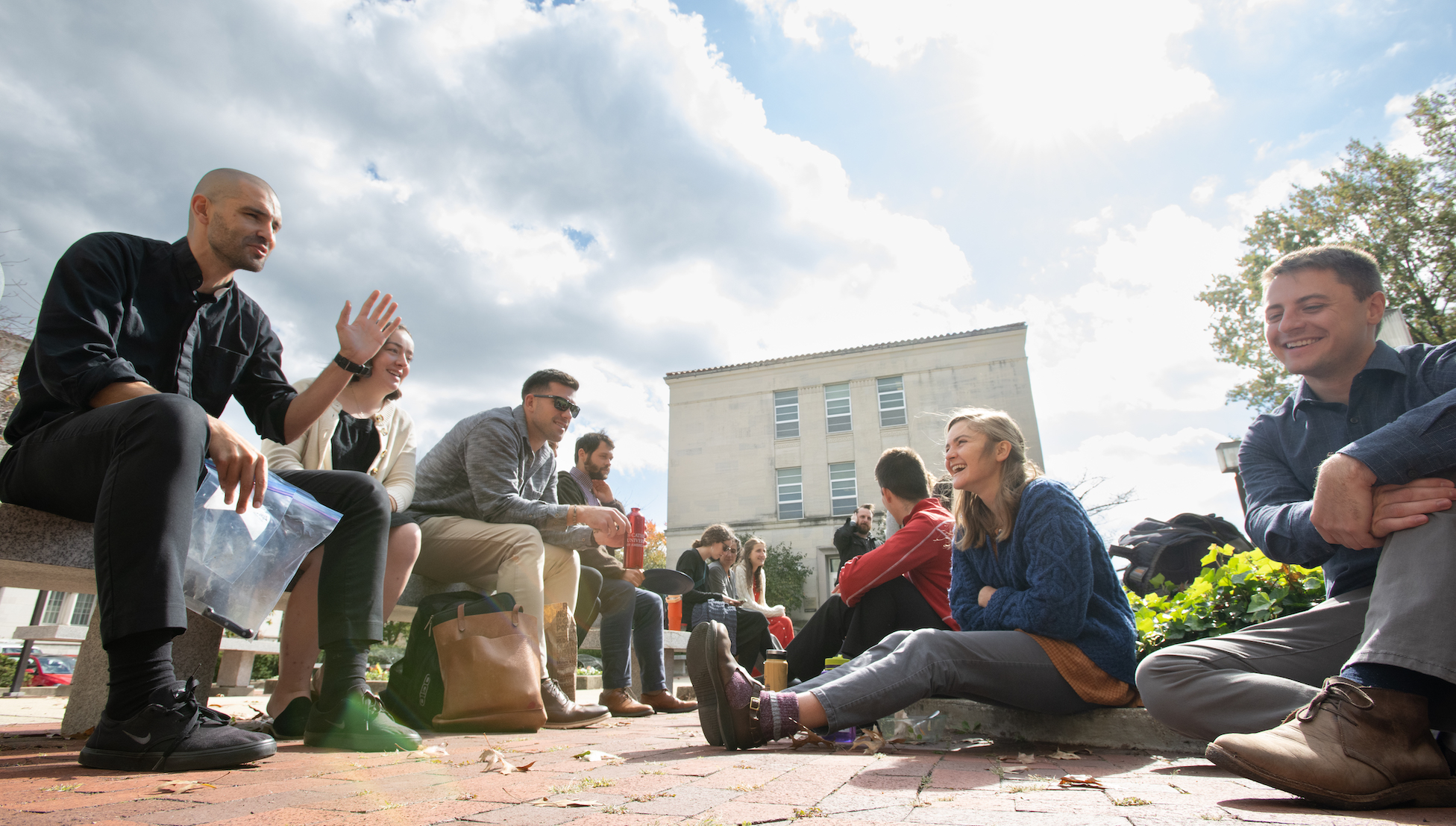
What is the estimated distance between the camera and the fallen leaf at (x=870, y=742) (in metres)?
2.62

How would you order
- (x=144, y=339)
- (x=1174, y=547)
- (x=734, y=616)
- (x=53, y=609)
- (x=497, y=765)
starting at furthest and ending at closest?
(x=53, y=609)
(x=734, y=616)
(x=1174, y=547)
(x=144, y=339)
(x=497, y=765)

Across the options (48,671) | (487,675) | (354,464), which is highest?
(354,464)

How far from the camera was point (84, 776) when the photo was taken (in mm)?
1600

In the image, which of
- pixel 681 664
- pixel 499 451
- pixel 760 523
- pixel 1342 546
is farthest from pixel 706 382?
pixel 1342 546

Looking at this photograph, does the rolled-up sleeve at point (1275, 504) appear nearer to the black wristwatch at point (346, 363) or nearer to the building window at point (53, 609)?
the black wristwatch at point (346, 363)

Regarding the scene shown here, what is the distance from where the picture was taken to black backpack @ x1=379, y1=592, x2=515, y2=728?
3.01 m

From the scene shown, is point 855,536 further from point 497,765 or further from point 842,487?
point 842,487

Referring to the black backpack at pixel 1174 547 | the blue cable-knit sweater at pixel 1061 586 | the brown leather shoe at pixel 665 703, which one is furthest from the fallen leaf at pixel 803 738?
the black backpack at pixel 1174 547

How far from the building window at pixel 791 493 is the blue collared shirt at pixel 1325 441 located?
78.0 feet

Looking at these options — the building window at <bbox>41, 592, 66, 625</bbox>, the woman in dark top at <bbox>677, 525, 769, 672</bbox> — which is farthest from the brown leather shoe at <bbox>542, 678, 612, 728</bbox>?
the building window at <bbox>41, 592, 66, 625</bbox>

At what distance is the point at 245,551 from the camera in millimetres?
2127

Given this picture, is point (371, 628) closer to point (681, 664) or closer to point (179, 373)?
point (179, 373)

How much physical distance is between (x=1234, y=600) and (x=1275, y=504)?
0.95 meters

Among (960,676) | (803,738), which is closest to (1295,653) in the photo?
(960,676)
